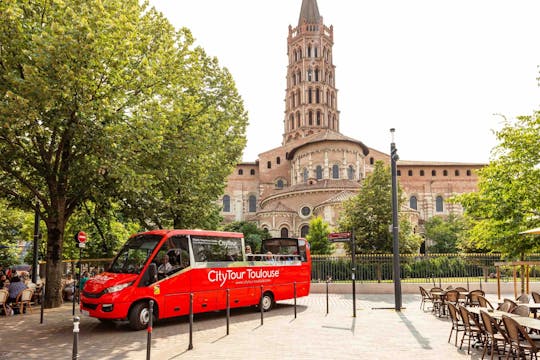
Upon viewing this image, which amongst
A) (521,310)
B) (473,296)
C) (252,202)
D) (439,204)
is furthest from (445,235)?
(521,310)

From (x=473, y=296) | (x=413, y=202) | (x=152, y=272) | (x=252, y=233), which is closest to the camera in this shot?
(x=152, y=272)

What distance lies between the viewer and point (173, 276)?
12344 millimetres

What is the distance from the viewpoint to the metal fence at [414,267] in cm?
2255

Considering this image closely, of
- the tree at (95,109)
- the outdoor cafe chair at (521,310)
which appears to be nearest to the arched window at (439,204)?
the tree at (95,109)

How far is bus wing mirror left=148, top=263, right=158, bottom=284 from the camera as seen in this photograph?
11.4 m

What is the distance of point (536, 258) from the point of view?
949 inches

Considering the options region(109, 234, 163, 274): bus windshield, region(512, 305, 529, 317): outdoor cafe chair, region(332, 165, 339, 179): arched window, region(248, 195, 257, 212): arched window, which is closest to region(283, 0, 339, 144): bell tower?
region(248, 195, 257, 212): arched window

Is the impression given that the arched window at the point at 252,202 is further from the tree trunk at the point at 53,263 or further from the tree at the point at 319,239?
the tree trunk at the point at 53,263

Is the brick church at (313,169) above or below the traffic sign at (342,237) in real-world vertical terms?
above

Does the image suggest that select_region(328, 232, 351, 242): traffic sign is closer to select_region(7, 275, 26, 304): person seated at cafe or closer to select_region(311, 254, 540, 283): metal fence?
select_region(311, 254, 540, 283): metal fence

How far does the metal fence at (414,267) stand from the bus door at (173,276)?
11.7m

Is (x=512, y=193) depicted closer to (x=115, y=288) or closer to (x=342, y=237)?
(x=342, y=237)

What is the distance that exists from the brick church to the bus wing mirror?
3223 cm

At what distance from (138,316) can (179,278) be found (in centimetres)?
152
